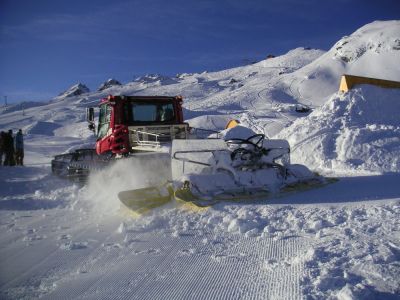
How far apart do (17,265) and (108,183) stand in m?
4.01

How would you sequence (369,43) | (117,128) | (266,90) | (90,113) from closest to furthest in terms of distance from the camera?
(117,128) < (90,113) < (266,90) < (369,43)

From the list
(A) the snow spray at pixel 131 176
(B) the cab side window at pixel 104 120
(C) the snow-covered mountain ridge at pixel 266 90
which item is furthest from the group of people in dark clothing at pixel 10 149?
(C) the snow-covered mountain ridge at pixel 266 90

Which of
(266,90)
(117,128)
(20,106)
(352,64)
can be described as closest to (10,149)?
(117,128)

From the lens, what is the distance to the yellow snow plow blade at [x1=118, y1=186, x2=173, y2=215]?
19.1ft

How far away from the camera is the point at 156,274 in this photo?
12.3ft

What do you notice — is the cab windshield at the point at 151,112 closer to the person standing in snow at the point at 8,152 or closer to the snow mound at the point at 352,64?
the person standing in snow at the point at 8,152

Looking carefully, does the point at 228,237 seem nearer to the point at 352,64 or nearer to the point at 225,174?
the point at 225,174

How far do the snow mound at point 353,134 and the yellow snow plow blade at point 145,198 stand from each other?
15.5 ft

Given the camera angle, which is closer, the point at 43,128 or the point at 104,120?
the point at 104,120

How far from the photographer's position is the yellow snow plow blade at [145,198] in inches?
229

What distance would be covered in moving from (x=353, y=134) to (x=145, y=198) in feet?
20.3

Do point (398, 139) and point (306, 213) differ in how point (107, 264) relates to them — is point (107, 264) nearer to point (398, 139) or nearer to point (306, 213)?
point (306, 213)

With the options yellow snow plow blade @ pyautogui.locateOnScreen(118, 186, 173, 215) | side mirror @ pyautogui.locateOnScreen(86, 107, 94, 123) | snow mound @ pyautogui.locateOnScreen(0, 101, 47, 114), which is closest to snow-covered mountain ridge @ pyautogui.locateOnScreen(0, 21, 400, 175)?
snow mound @ pyautogui.locateOnScreen(0, 101, 47, 114)

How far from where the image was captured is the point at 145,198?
602 cm
